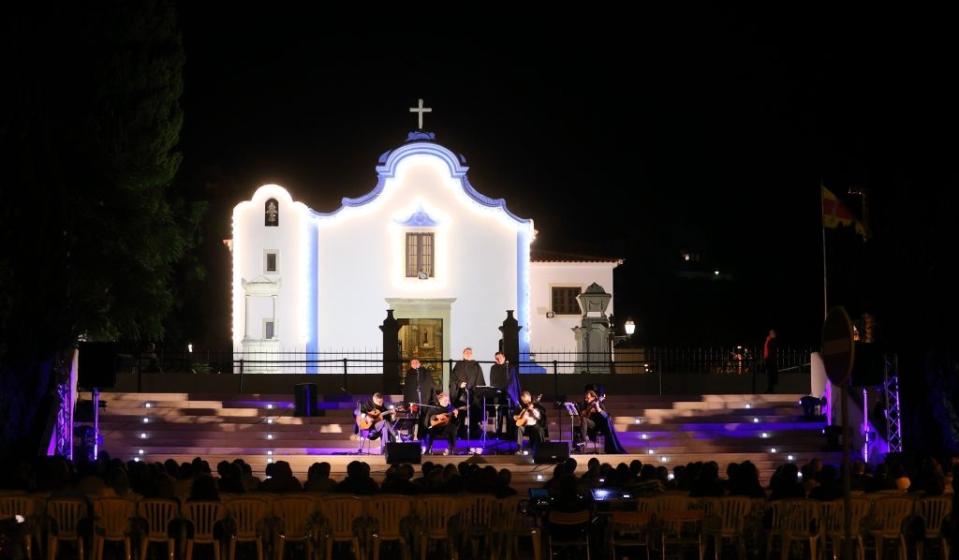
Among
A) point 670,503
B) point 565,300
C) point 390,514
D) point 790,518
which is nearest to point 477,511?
point 390,514

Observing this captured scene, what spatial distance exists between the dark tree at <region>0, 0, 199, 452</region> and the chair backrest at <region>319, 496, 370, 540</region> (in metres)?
8.62

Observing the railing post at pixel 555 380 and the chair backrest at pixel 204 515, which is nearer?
the chair backrest at pixel 204 515

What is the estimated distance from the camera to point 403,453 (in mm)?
21609

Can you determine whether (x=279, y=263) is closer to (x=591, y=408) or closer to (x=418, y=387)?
(x=418, y=387)

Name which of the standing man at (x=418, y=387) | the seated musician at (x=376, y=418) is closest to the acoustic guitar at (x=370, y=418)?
the seated musician at (x=376, y=418)

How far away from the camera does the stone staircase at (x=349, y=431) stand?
77.8ft

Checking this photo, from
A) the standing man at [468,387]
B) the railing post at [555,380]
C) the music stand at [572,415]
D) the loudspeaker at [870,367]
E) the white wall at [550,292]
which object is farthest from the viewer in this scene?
the white wall at [550,292]

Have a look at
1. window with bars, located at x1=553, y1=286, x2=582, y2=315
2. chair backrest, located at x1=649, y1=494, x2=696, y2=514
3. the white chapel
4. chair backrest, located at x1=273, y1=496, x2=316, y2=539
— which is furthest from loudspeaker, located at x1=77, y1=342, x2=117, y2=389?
window with bars, located at x1=553, y1=286, x2=582, y2=315

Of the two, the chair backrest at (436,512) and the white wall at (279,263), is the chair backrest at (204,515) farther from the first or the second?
the white wall at (279,263)

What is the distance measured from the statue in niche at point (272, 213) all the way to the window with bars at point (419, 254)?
344 centimetres

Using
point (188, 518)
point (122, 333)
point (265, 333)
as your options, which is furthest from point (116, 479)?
point (265, 333)

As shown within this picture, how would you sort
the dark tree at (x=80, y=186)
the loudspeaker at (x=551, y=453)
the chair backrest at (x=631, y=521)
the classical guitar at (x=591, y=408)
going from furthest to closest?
1. the classical guitar at (x=591, y=408)
2. the loudspeaker at (x=551, y=453)
3. the dark tree at (x=80, y=186)
4. the chair backrest at (x=631, y=521)

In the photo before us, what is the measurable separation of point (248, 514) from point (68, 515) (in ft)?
6.08

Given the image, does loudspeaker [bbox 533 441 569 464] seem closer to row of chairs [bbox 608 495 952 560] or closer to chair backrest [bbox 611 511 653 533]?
chair backrest [bbox 611 511 653 533]
